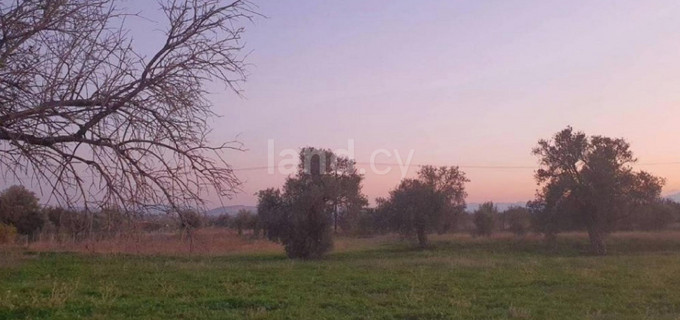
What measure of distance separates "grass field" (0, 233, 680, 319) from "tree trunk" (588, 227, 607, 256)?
51.4 ft

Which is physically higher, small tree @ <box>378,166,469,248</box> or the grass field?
small tree @ <box>378,166,469,248</box>

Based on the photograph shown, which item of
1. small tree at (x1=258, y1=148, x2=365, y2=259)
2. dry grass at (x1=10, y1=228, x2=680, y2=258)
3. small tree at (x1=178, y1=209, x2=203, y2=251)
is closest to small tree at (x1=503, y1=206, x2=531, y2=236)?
dry grass at (x1=10, y1=228, x2=680, y2=258)

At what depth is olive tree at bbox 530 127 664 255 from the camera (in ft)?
128

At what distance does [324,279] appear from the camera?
18750mm

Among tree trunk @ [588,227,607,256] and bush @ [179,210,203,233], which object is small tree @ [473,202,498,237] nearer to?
tree trunk @ [588,227,607,256]

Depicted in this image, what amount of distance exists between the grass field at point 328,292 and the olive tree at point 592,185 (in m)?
16.5

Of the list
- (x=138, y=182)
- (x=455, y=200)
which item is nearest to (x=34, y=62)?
(x=138, y=182)

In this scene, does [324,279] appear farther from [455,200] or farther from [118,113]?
[455,200]

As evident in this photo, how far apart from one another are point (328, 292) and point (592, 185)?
28478 mm

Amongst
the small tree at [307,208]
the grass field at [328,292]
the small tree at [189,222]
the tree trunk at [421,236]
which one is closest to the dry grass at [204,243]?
the small tree at [189,222]

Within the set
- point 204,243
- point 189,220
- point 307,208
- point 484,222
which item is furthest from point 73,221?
point 484,222

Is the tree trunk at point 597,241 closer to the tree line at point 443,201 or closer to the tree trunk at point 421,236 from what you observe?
the tree line at point 443,201

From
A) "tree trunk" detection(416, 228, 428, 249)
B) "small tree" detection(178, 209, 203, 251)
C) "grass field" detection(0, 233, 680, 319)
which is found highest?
"small tree" detection(178, 209, 203, 251)

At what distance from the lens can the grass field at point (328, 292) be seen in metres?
12.1
